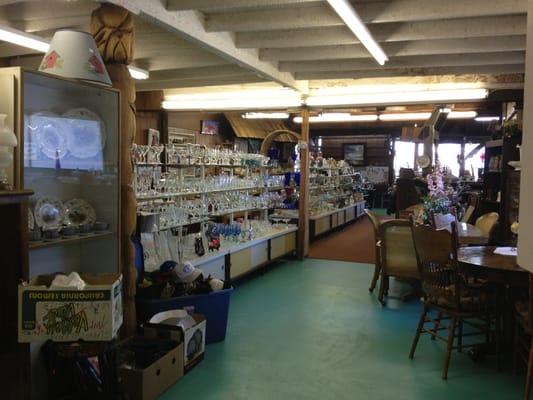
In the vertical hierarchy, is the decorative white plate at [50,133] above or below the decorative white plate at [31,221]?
above

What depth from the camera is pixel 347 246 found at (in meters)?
9.76

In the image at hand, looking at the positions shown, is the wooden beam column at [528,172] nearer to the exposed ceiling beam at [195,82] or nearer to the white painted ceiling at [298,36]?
the white painted ceiling at [298,36]

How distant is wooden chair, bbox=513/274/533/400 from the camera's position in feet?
10.6

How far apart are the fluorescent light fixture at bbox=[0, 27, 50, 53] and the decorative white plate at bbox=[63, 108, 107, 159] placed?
6.18 ft

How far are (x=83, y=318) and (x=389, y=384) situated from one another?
2279 mm

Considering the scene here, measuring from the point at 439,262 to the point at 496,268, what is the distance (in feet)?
1.44

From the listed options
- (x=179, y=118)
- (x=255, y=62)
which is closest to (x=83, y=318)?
(x=255, y=62)

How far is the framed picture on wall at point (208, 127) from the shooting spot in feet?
37.5

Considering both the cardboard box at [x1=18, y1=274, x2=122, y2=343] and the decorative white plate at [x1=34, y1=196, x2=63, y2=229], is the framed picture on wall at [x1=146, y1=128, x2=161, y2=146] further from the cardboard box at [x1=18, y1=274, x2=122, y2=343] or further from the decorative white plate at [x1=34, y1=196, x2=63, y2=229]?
the cardboard box at [x1=18, y1=274, x2=122, y2=343]

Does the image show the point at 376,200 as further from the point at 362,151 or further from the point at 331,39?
the point at 331,39

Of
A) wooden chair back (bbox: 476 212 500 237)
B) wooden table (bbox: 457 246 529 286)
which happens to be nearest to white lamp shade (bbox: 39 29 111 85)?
wooden table (bbox: 457 246 529 286)

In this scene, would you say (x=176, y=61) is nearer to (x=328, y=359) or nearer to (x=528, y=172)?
(x=328, y=359)

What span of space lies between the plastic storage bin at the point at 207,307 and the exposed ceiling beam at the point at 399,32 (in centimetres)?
253

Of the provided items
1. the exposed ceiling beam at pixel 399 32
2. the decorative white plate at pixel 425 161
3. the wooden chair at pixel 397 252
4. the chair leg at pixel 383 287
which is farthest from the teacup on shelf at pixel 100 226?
the decorative white plate at pixel 425 161
